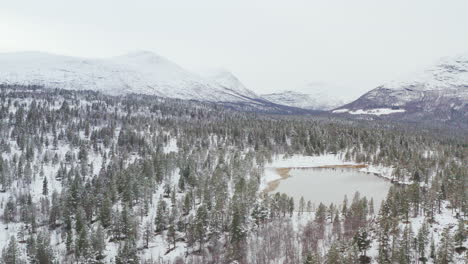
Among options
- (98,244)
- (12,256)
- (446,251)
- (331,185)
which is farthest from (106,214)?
(446,251)

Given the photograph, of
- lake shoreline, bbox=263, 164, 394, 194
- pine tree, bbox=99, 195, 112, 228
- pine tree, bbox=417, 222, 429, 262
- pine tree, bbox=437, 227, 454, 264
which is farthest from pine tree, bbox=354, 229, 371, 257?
pine tree, bbox=99, 195, 112, 228

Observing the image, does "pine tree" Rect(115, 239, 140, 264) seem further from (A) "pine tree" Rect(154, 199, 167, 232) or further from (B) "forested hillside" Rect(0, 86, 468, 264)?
(A) "pine tree" Rect(154, 199, 167, 232)

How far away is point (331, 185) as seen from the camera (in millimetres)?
143000

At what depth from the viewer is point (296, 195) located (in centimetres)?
12850

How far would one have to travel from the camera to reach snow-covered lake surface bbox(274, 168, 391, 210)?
124 metres

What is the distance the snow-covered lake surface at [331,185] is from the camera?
124 metres

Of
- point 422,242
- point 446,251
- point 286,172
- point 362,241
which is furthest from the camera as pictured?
point 286,172

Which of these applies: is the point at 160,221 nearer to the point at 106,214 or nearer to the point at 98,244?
the point at 98,244

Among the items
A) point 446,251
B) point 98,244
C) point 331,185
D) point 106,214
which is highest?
point 446,251

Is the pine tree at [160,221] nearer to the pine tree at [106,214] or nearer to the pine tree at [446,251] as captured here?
the pine tree at [106,214]

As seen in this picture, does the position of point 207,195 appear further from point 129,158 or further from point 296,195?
point 129,158

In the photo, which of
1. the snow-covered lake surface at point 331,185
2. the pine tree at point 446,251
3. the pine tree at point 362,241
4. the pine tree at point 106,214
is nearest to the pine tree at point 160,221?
the pine tree at point 106,214

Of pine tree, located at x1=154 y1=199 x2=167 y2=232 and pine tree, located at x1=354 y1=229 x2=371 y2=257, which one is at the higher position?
pine tree, located at x1=354 y1=229 x2=371 y2=257

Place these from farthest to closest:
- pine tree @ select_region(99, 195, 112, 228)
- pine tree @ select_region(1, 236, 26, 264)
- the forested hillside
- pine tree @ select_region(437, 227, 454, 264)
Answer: pine tree @ select_region(99, 195, 112, 228) < pine tree @ select_region(1, 236, 26, 264) < the forested hillside < pine tree @ select_region(437, 227, 454, 264)
